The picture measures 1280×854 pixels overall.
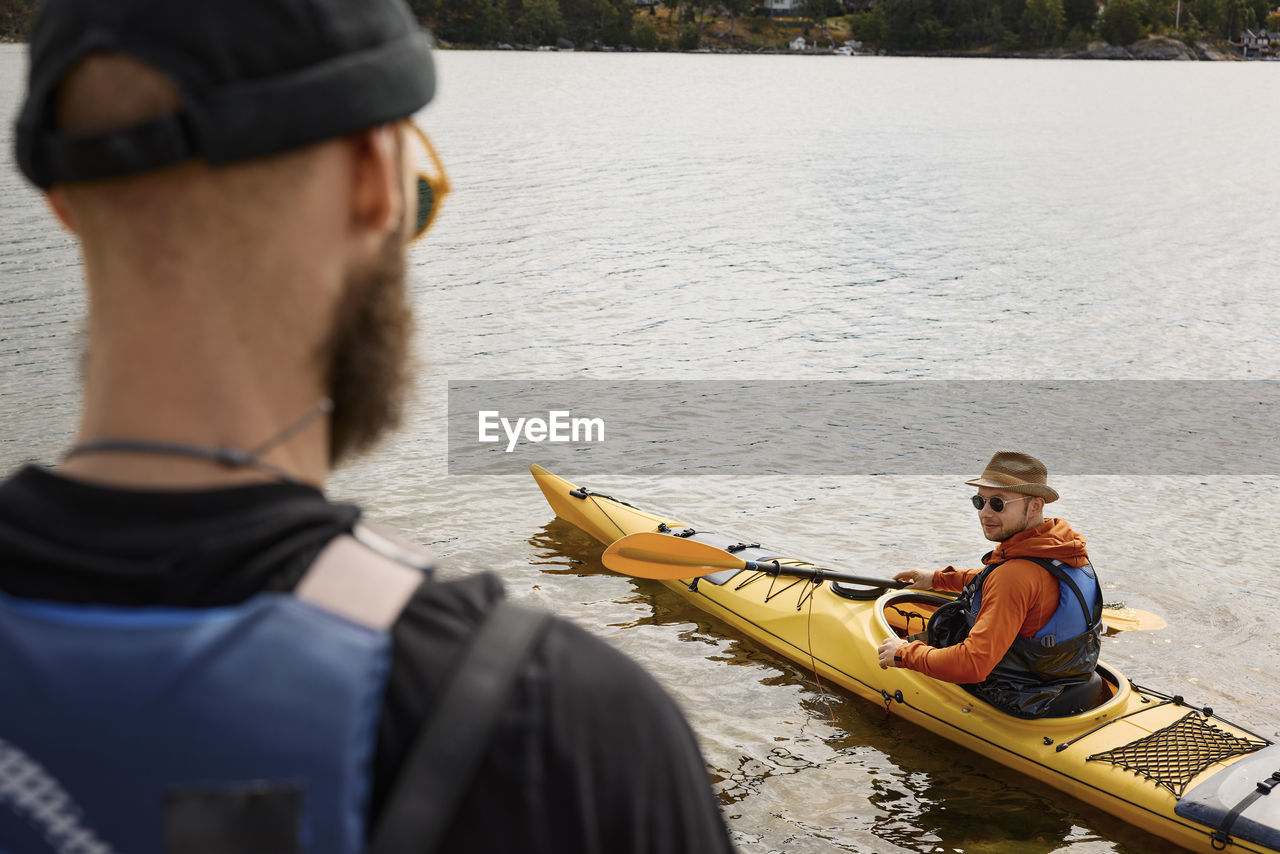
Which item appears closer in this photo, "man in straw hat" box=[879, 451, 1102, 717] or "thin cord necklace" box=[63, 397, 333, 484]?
"thin cord necklace" box=[63, 397, 333, 484]

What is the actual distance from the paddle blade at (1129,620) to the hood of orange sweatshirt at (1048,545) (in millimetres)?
2761

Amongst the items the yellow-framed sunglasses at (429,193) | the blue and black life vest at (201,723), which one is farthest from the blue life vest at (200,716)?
the yellow-framed sunglasses at (429,193)

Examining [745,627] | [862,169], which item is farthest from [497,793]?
[862,169]

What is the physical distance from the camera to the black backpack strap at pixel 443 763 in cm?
88

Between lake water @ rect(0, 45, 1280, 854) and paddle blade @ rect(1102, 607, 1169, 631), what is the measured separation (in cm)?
21

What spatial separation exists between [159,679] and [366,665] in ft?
0.52

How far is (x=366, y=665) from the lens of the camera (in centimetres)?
88

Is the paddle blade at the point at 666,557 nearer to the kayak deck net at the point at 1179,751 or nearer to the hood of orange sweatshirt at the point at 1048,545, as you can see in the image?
the hood of orange sweatshirt at the point at 1048,545

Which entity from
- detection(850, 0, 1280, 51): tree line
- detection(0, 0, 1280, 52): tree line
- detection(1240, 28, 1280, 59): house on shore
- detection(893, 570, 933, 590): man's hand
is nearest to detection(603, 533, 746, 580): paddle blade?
detection(893, 570, 933, 590): man's hand

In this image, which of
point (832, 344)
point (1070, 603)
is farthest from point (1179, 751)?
point (832, 344)

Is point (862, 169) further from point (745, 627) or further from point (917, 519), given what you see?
point (745, 627)

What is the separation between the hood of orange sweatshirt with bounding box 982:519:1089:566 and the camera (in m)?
6.05

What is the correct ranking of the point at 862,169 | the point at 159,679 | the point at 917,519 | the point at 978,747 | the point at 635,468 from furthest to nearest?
the point at 862,169, the point at 635,468, the point at 917,519, the point at 978,747, the point at 159,679

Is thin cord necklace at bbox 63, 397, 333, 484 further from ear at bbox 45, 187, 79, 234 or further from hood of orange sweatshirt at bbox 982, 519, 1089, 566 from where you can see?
hood of orange sweatshirt at bbox 982, 519, 1089, 566
